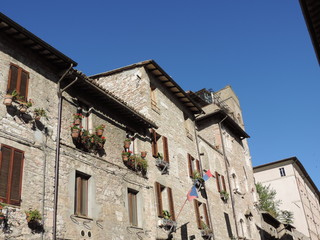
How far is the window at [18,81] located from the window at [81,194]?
2950 millimetres

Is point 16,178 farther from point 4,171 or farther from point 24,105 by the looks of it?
point 24,105

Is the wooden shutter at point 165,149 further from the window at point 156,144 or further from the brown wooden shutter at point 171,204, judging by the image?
the brown wooden shutter at point 171,204

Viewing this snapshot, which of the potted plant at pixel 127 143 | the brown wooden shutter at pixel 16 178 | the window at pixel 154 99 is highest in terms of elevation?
the window at pixel 154 99

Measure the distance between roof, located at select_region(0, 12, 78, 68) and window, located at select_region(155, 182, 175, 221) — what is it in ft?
19.9

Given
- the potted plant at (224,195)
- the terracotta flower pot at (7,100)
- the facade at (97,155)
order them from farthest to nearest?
the potted plant at (224,195) < the facade at (97,155) < the terracotta flower pot at (7,100)

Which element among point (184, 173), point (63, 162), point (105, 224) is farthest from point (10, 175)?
point (184, 173)

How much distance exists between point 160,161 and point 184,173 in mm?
2537

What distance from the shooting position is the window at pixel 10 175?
863 centimetres

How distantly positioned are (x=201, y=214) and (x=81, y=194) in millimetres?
8270

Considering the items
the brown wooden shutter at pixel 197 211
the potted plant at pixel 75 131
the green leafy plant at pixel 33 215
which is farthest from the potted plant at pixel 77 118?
the brown wooden shutter at pixel 197 211

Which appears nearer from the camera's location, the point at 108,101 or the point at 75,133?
the point at 75,133

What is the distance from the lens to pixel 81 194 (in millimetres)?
11164

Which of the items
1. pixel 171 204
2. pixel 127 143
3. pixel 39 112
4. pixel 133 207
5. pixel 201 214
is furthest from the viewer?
pixel 201 214

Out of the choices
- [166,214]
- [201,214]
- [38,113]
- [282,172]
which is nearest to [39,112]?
[38,113]
